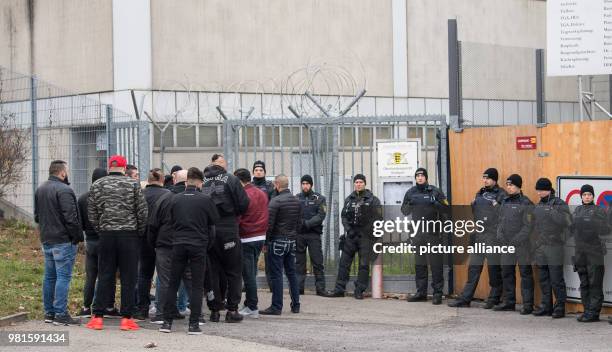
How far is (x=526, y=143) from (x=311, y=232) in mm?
3460

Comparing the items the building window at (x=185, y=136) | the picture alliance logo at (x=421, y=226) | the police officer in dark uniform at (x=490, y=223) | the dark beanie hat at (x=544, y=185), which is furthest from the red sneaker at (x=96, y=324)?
the building window at (x=185, y=136)

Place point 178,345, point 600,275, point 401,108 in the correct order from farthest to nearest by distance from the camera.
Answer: point 401,108 < point 600,275 < point 178,345

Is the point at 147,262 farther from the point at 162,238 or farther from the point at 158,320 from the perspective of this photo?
the point at 162,238

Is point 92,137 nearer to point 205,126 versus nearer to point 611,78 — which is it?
point 205,126

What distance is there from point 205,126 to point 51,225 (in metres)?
10.5

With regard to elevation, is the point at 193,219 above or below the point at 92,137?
below

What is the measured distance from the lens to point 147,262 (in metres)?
Result: 13.0

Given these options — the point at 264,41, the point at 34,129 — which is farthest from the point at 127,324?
the point at 264,41

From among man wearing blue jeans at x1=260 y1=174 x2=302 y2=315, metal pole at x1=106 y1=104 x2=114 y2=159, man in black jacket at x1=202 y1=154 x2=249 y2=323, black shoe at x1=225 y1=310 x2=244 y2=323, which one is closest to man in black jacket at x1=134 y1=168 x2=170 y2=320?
man in black jacket at x1=202 y1=154 x2=249 y2=323

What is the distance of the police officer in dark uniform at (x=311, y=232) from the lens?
50.7ft

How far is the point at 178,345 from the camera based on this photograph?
35.9 feet

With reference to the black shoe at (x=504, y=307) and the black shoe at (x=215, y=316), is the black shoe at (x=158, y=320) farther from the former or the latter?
the black shoe at (x=504, y=307)

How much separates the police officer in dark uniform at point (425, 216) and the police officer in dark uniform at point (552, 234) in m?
1.79

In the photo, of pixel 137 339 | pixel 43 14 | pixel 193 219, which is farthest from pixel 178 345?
pixel 43 14
